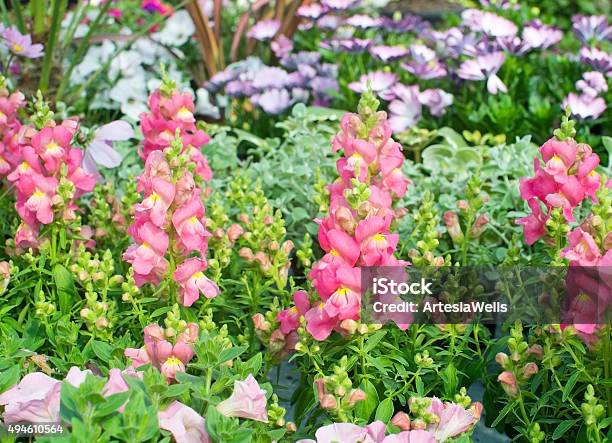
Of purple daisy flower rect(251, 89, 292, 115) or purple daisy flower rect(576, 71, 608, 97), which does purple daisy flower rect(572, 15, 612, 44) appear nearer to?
purple daisy flower rect(576, 71, 608, 97)

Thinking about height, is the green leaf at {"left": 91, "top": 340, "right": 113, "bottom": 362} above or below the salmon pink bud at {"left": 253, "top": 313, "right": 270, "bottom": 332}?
above

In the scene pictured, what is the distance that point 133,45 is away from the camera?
3.81 meters

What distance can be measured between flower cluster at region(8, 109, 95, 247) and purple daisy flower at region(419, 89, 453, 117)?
151 cm

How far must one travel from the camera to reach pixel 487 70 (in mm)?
3090

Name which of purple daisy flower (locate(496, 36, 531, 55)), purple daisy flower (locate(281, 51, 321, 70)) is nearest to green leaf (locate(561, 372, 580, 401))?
purple daisy flower (locate(496, 36, 531, 55))

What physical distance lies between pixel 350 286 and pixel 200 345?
28cm

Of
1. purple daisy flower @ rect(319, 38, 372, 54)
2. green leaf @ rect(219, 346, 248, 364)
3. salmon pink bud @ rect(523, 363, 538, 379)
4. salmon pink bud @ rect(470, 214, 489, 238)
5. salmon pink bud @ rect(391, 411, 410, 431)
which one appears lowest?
salmon pink bud @ rect(523, 363, 538, 379)

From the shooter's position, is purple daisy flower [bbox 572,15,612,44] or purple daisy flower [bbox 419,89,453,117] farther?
purple daisy flower [bbox 572,15,612,44]

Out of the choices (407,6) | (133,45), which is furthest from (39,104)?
(407,6)

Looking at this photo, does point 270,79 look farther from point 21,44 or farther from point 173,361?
point 173,361

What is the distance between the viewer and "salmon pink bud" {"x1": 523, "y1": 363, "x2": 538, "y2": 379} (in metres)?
1.57

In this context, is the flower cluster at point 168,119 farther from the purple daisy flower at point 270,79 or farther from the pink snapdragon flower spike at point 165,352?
the purple daisy flower at point 270,79

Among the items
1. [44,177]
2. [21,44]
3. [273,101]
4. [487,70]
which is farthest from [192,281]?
[487,70]

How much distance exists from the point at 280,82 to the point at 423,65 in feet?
1.68
